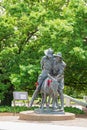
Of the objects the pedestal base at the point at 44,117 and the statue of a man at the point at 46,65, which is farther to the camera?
the statue of a man at the point at 46,65

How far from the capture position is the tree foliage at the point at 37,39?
64.2ft

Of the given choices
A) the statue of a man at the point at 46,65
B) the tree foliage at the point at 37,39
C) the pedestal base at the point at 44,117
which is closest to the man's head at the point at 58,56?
the statue of a man at the point at 46,65

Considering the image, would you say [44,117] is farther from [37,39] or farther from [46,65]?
[37,39]

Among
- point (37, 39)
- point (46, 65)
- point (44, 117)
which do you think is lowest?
point (44, 117)

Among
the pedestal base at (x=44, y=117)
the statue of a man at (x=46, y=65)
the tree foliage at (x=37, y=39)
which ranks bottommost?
the pedestal base at (x=44, y=117)

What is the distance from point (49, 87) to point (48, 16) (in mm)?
7863

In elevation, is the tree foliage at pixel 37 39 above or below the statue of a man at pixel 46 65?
above

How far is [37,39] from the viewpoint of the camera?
78.5 feet

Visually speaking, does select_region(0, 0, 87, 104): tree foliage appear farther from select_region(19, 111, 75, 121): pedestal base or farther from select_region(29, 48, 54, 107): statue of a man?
select_region(19, 111, 75, 121): pedestal base

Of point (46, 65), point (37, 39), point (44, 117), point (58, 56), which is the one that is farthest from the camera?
point (37, 39)

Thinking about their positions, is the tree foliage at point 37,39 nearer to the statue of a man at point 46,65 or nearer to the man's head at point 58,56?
the man's head at point 58,56

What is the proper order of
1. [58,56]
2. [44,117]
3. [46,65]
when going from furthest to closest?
[46,65]
[58,56]
[44,117]

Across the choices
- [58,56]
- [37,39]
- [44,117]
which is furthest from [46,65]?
[37,39]

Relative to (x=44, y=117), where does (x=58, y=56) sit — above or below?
above
